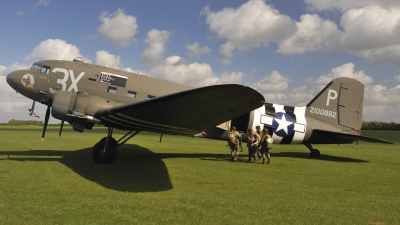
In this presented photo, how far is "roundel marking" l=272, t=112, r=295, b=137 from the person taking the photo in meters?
12.2

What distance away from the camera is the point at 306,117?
13062mm

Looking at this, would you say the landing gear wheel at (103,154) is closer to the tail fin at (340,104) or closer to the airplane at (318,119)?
the airplane at (318,119)

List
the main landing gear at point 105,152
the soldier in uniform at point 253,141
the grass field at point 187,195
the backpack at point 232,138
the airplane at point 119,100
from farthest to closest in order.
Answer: the soldier in uniform at point 253,141
the backpack at point 232,138
the main landing gear at point 105,152
the airplane at point 119,100
the grass field at point 187,195

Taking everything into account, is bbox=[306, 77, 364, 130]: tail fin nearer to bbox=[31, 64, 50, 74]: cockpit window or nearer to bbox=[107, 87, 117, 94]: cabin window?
bbox=[107, 87, 117, 94]: cabin window

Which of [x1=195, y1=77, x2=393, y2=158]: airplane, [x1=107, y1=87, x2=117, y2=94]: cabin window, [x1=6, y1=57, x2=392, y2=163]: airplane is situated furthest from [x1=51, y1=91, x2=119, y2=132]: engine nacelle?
[x1=195, y1=77, x2=393, y2=158]: airplane

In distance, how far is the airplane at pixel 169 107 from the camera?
6.20 meters

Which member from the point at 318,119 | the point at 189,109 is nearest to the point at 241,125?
the point at 318,119

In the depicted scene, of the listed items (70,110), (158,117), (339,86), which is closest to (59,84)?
(70,110)

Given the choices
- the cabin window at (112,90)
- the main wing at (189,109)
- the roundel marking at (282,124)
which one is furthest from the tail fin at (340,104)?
the cabin window at (112,90)

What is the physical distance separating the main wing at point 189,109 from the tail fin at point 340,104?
7229mm

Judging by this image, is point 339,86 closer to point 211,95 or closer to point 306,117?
point 306,117

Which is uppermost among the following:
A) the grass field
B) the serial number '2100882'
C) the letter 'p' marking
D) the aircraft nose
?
the letter 'p' marking

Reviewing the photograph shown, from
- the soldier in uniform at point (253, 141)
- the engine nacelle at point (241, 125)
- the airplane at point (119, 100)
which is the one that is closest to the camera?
the airplane at point (119, 100)

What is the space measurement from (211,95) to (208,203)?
6.72 ft
